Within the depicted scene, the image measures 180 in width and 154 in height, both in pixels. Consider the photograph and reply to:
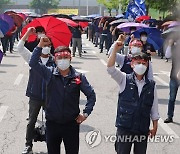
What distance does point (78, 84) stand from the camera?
473cm

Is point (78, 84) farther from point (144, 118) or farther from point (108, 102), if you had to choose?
point (108, 102)

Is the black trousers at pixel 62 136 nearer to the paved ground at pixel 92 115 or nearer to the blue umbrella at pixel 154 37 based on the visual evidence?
the paved ground at pixel 92 115

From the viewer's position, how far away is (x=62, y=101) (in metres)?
4.70

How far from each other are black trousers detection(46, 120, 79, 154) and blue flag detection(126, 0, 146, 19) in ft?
66.0

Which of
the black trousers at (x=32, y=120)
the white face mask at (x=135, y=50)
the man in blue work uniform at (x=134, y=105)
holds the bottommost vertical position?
the black trousers at (x=32, y=120)

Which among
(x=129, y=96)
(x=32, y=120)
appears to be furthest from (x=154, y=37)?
(x=129, y=96)

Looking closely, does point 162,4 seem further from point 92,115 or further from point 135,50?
point 135,50

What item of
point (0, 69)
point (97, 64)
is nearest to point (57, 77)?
point (0, 69)

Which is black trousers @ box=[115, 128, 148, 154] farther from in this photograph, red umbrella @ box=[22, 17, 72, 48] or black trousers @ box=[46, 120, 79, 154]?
red umbrella @ box=[22, 17, 72, 48]

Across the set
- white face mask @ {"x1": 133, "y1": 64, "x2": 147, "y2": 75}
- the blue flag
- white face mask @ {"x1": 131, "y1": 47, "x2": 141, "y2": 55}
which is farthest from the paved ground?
the blue flag

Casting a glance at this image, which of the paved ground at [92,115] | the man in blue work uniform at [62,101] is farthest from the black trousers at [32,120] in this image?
the man in blue work uniform at [62,101]

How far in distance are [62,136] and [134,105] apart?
853 millimetres

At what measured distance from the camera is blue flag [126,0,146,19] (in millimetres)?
24484

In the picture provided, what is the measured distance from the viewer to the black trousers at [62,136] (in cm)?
475
